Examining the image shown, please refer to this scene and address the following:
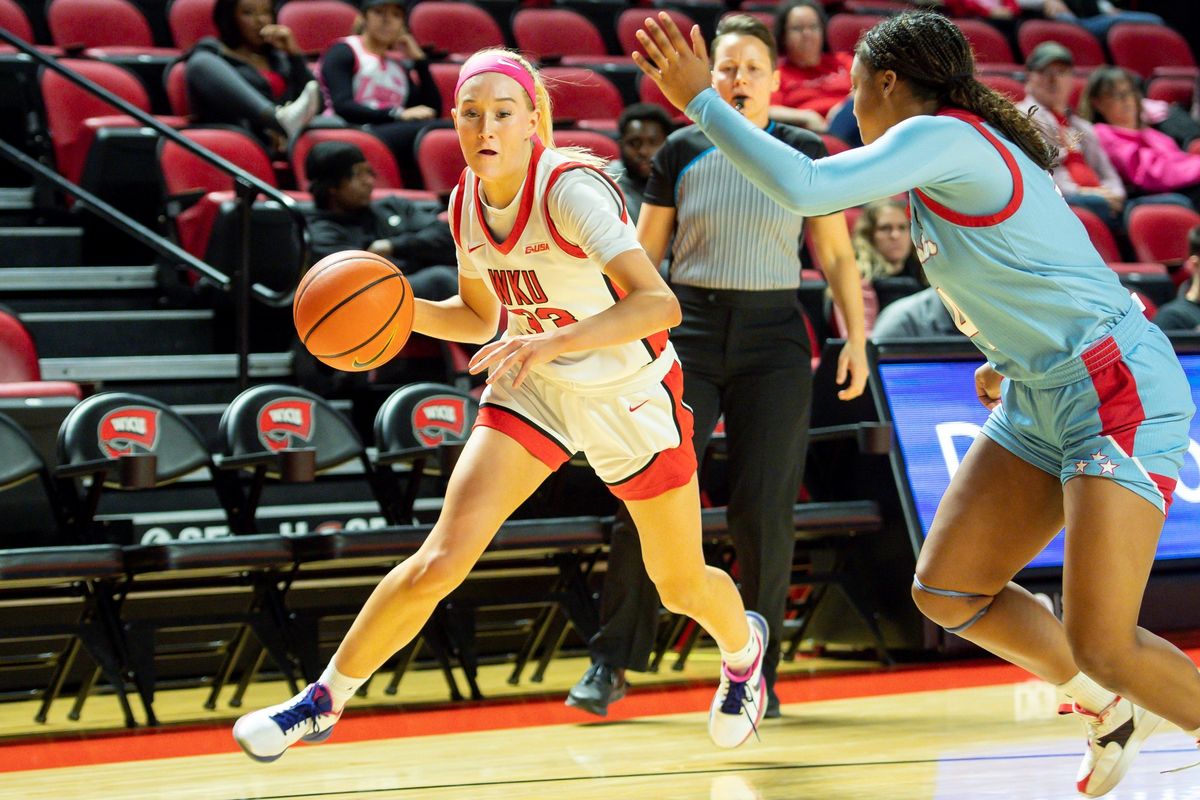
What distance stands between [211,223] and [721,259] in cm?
302

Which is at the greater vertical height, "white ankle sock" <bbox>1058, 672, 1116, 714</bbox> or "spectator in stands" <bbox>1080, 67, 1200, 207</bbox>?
"white ankle sock" <bbox>1058, 672, 1116, 714</bbox>

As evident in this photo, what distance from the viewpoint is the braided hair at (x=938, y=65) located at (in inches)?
121

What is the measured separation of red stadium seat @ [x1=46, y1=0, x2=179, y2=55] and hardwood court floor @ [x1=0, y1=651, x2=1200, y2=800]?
4940 mm

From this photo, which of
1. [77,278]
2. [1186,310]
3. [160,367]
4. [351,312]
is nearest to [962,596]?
[351,312]

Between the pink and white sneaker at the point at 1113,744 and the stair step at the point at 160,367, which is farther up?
the pink and white sneaker at the point at 1113,744

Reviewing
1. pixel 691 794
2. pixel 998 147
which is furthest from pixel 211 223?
pixel 998 147

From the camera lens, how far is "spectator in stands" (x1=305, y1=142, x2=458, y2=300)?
21.9 feet

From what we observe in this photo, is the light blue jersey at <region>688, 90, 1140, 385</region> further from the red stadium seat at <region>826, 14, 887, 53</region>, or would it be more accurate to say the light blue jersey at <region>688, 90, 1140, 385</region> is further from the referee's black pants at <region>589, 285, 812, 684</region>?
the red stadium seat at <region>826, 14, 887, 53</region>

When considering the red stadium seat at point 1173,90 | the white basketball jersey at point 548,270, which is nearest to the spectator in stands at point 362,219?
the white basketball jersey at point 548,270

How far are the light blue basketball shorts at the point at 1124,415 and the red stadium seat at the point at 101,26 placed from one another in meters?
6.55

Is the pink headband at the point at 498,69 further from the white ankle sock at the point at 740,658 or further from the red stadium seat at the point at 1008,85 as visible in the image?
the red stadium seat at the point at 1008,85

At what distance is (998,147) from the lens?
119 inches

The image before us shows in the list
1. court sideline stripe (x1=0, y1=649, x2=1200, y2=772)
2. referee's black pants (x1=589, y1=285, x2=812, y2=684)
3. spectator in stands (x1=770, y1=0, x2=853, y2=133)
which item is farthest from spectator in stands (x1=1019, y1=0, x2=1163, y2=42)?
referee's black pants (x1=589, y1=285, x2=812, y2=684)

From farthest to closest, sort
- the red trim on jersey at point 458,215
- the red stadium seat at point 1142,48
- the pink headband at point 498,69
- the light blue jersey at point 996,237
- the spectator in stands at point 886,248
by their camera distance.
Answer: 1. the red stadium seat at point 1142,48
2. the spectator in stands at point 886,248
3. the red trim on jersey at point 458,215
4. the pink headband at point 498,69
5. the light blue jersey at point 996,237
